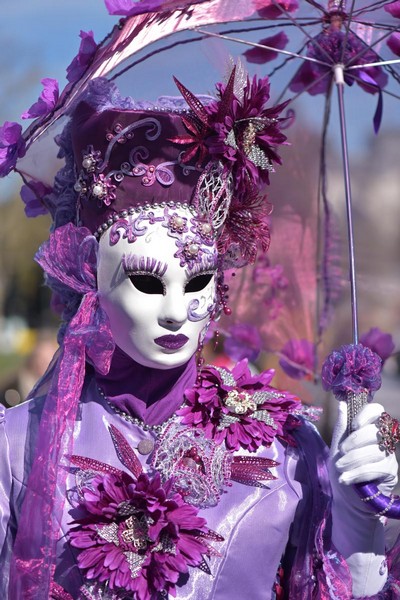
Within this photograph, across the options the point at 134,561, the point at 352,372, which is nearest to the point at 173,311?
the point at 352,372

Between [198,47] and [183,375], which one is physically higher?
[198,47]

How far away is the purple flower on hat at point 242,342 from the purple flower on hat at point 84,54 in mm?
1238

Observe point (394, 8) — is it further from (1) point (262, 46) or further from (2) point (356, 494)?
(2) point (356, 494)

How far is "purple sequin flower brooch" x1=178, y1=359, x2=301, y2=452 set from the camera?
2.33m

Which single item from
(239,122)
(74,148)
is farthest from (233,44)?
(74,148)

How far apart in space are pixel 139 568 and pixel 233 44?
1.32 metres

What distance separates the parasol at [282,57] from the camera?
2236mm

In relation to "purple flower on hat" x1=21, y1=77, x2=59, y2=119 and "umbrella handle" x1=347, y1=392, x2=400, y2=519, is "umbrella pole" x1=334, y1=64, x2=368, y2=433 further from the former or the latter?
"purple flower on hat" x1=21, y1=77, x2=59, y2=119

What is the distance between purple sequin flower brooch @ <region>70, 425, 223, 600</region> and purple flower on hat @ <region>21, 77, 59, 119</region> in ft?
2.67

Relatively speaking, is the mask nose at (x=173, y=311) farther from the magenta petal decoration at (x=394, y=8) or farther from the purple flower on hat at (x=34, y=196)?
the magenta petal decoration at (x=394, y=8)

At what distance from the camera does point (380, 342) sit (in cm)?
325

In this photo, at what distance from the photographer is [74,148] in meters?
2.31

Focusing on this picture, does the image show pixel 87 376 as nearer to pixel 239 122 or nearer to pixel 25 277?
pixel 239 122

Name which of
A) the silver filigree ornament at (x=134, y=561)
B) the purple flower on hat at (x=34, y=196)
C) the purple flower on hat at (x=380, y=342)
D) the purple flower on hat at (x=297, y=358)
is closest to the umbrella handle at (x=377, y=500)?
the silver filigree ornament at (x=134, y=561)
